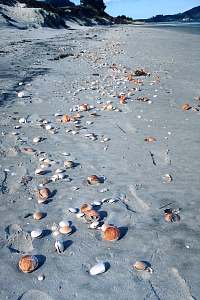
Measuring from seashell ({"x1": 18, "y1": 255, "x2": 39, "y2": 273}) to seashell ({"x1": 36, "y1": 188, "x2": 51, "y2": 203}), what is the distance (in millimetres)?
1118

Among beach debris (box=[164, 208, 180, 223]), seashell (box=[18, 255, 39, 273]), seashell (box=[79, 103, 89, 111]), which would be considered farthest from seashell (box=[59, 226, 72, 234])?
seashell (box=[79, 103, 89, 111])

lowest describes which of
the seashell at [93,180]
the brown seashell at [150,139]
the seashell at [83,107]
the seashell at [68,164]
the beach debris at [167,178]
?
the seashell at [83,107]

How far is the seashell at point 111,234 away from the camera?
3596mm

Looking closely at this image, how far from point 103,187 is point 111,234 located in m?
1.10

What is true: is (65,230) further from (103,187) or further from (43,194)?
(103,187)

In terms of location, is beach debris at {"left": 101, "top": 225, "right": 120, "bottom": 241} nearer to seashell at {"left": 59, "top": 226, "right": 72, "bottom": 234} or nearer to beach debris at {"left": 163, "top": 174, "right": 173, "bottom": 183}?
seashell at {"left": 59, "top": 226, "right": 72, "bottom": 234}

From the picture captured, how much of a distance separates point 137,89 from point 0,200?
6183 millimetres

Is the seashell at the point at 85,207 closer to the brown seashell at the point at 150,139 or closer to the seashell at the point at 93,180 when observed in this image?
the seashell at the point at 93,180

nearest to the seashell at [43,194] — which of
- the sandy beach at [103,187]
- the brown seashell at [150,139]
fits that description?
the sandy beach at [103,187]

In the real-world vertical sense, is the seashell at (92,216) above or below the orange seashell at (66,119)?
above

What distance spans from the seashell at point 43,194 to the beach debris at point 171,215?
53.6 inches

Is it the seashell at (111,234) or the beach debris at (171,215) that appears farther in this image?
the beach debris at (171,215)

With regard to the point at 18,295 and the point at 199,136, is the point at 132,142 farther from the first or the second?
the point at 18,295

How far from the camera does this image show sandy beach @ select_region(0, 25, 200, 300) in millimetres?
3111
